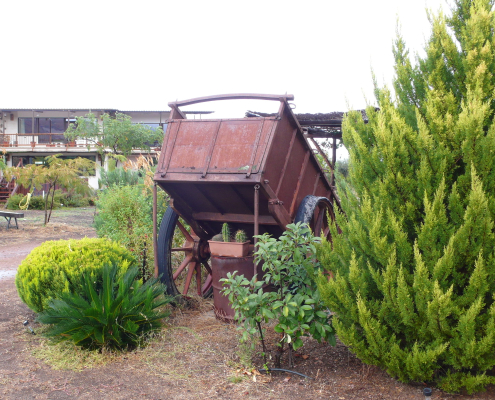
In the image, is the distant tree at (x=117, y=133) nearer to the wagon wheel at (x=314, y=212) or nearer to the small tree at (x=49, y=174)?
the small tree at (x=49, y=174)

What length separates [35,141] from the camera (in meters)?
33.7

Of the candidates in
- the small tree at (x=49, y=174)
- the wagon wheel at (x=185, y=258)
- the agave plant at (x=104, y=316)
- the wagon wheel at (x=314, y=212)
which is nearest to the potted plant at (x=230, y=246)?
the wagon wheel at (x=314, y=212)

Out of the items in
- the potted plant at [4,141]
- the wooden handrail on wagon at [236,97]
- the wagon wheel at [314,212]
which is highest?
the potted plant at [4,141]

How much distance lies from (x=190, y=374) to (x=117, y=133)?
25579 mm

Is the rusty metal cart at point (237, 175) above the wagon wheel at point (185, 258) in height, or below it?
above

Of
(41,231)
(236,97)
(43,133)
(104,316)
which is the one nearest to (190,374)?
(104,316)

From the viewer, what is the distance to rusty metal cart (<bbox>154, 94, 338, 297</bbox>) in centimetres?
461

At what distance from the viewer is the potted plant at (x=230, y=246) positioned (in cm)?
497

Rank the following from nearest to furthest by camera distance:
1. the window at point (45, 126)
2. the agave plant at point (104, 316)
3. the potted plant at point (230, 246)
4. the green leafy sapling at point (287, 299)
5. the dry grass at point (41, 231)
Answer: the green leafy sapling at point (287, 299) < the agave plant at point (104, 316) < the potted plant at point (230, 246) < the dry grass at point (41, 231) < the window at point (45, 126)

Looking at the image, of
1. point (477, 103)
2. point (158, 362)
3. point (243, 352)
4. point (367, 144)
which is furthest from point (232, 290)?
point (477, 103)

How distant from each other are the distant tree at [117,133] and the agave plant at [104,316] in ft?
80.8

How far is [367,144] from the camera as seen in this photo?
12.4 feet

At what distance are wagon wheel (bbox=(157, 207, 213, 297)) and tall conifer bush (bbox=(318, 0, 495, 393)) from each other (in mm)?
2478

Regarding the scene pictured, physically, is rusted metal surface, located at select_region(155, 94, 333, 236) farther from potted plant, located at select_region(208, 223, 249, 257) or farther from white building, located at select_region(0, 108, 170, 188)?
white building, located at select_region(0, 108, 170, 188)
